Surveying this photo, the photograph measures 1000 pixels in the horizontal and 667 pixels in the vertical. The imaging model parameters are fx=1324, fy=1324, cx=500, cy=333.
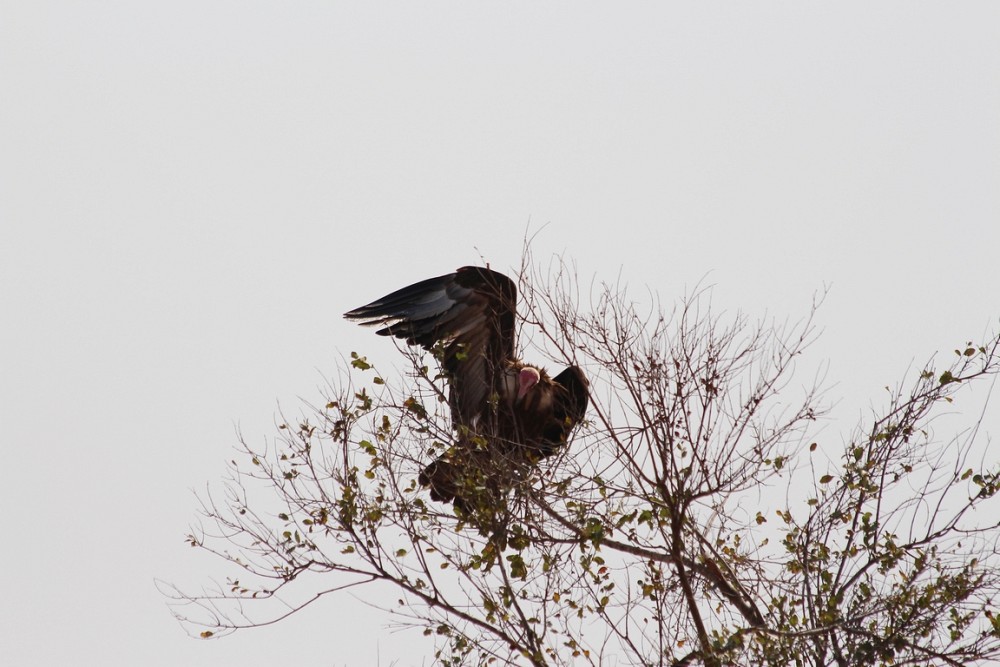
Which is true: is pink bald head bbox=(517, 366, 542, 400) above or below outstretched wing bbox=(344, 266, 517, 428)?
below

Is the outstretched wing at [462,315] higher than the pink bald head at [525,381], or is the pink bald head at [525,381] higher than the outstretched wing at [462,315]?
the outstretched wing at [462,315]

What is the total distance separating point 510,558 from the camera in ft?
24.0

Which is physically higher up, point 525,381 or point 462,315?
point 462,315

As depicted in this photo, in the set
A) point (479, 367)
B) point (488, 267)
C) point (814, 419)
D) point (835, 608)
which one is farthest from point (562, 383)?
point (835, 608)

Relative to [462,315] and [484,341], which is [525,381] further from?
[462,315]

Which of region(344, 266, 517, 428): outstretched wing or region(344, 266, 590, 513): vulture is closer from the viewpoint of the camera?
region(344, 266, 590, 513): vulture

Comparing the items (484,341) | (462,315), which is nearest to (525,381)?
(484,341)

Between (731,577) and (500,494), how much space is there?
1.43m

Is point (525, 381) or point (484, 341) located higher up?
point (484, 341)

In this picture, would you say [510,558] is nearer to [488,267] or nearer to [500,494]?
[500,494]

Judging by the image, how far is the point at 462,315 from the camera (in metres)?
10.3

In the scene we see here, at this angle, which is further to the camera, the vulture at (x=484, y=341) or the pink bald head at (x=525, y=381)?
the pink bald head at (x=525, y=381)

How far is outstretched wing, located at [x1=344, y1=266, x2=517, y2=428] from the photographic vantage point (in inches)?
395

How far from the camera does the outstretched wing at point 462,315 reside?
10031 millimetres
